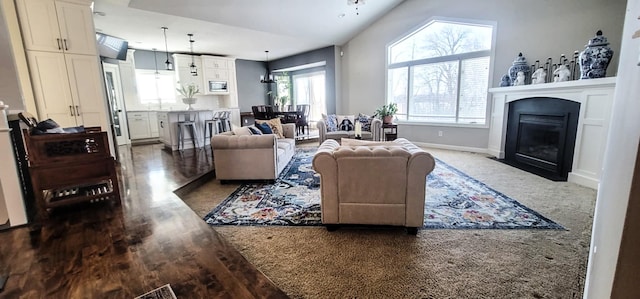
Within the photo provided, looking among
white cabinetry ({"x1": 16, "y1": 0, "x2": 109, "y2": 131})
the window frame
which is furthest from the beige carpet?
the window frame

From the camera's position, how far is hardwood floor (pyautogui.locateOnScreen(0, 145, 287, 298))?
143 cm

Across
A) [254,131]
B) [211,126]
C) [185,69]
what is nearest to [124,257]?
[254,131]

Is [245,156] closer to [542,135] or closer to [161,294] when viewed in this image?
[161,294]

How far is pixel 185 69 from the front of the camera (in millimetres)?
8375

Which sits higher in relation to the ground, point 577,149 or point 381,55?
point 381,55

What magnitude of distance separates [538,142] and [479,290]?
149 inches

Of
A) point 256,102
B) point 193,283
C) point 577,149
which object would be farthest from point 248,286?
point 256,102

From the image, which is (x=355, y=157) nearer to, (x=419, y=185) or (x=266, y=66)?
(x=419, y=185)

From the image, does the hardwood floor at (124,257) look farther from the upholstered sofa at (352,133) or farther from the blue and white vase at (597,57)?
the blue and white vase at (597,57)

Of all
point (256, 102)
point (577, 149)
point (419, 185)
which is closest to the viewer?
point (419, 185)

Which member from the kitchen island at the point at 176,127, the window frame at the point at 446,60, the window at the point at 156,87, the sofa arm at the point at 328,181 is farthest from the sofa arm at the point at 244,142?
the window at the point at 156,87

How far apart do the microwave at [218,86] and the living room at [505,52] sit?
169 centimetres

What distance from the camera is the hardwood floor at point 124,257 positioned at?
1431 mm

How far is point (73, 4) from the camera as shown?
145 inches
